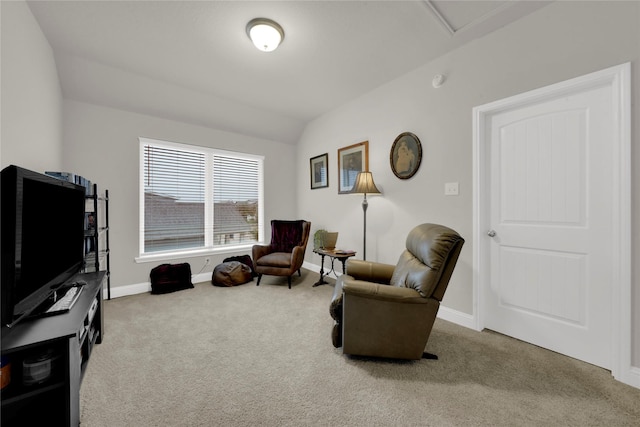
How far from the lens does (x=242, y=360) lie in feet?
5.86

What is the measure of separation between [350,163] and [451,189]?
150cm

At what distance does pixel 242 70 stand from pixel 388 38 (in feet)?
5.16

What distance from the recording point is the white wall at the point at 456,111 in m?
1.65

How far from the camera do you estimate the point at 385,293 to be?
166cm

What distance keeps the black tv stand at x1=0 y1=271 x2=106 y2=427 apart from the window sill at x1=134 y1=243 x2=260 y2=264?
223 centimetres

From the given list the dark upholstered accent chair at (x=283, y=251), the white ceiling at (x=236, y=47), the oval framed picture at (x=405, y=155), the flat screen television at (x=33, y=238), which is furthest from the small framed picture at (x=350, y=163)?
the flat screen television at (x=33, y=238)

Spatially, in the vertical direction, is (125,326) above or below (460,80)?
below

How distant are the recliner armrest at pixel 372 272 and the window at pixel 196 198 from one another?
2.50 m

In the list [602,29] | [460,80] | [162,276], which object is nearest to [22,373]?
[162,276]

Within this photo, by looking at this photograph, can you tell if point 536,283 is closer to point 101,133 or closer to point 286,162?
point 286,162

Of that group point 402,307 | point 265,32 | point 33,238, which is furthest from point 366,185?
point 33,238

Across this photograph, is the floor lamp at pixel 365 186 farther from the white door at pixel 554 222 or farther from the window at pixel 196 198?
the window at pixel 196 198

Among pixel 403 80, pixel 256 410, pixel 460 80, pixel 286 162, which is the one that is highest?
pixel 403 80

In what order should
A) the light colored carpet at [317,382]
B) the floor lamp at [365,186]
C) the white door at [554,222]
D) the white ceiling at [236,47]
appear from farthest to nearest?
the floor lamp at [365,186] → the white ceiling at [236,47] → the white door at [554,222] → the light colored carpet at [317,382]
